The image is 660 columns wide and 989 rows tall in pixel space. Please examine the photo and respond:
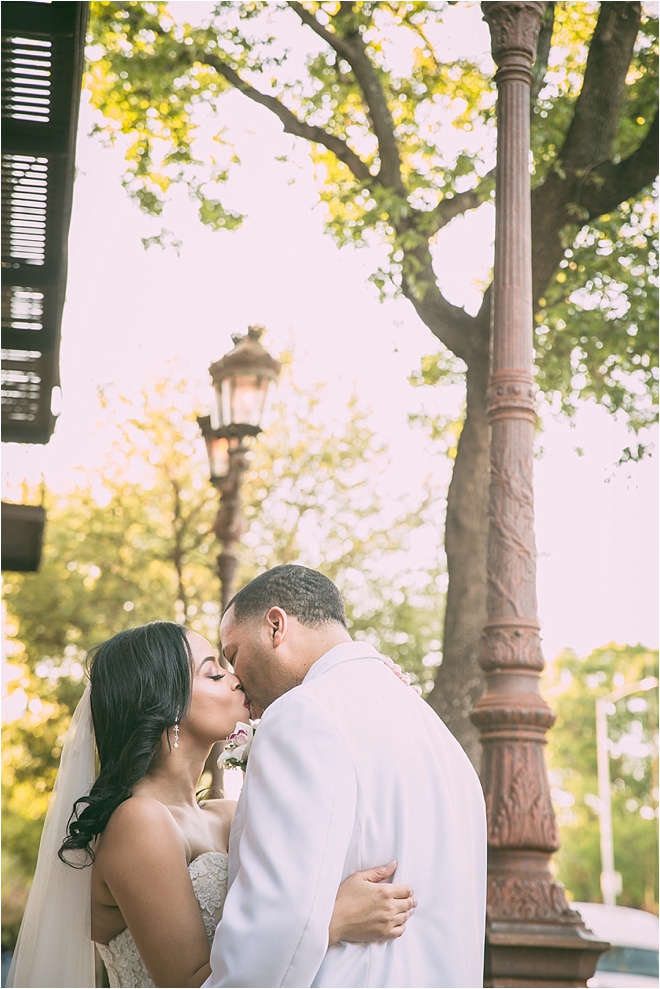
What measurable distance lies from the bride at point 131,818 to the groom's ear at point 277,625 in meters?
0.65

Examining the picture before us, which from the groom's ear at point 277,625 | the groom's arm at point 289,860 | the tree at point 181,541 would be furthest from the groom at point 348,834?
the tree at point 181,541

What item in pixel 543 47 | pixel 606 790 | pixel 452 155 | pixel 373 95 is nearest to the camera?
pixel 543 47

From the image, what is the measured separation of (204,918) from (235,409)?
20.7ft

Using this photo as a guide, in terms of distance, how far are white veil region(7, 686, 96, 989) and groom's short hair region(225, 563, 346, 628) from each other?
1.03 m

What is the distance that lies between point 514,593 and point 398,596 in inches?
613

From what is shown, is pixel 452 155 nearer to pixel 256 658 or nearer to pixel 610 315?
pixel 610 315

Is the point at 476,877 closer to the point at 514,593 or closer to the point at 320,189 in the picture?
the point at 514,593

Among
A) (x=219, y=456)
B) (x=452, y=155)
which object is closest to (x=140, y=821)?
(x=219, y=456)

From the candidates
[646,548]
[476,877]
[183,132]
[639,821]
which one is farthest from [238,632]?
[639,821]

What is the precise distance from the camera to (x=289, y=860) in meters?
2.75

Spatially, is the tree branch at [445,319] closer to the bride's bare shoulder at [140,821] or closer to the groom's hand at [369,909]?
the bride's bare shoulder at [140,821]

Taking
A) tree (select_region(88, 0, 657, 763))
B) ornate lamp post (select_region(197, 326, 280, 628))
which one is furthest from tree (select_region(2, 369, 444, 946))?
ornate lamp post (select_region(197, 326, 280, 628))

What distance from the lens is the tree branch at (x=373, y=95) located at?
9883mm

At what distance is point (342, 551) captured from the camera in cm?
2061
